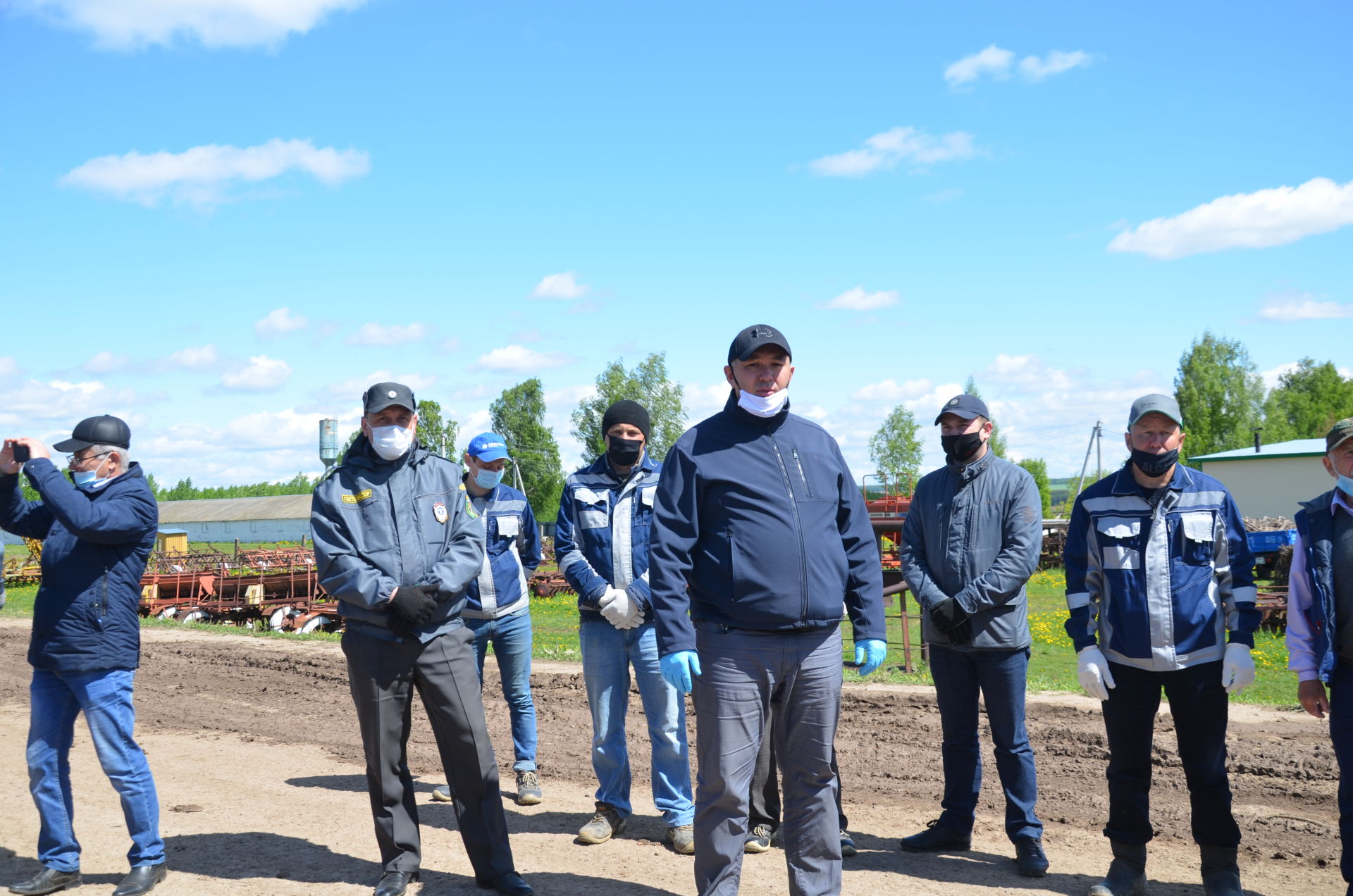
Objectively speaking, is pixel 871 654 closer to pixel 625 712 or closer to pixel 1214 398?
pixel 625 712

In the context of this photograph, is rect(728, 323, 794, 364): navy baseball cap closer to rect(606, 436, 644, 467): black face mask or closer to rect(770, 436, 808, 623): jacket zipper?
rect(770, 436, 808, 623): jacket zipper

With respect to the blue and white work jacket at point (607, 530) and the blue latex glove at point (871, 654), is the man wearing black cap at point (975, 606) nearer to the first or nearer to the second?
the blue latex glove at point (871, 654)

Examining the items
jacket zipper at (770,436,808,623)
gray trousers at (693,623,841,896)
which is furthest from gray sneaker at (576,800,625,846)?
jacket zipper at (770,436,808,623)

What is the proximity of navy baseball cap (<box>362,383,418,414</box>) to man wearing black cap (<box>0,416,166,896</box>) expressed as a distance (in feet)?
3.90

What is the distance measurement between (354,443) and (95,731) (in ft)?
5.69

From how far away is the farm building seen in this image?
1544 inches

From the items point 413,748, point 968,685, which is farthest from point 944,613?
point 413,748

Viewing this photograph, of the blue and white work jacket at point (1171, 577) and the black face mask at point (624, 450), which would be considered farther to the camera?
the black face mask at point (624, 450)

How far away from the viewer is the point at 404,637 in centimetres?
440

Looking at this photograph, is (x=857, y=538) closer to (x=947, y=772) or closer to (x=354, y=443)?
(x=947, y=772)

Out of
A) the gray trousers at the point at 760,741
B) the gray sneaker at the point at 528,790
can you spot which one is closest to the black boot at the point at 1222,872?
the gray trousers at the point at 760,741

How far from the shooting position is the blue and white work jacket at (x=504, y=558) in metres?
6.14

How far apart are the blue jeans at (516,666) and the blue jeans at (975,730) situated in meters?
2.52

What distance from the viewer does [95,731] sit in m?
4.60
